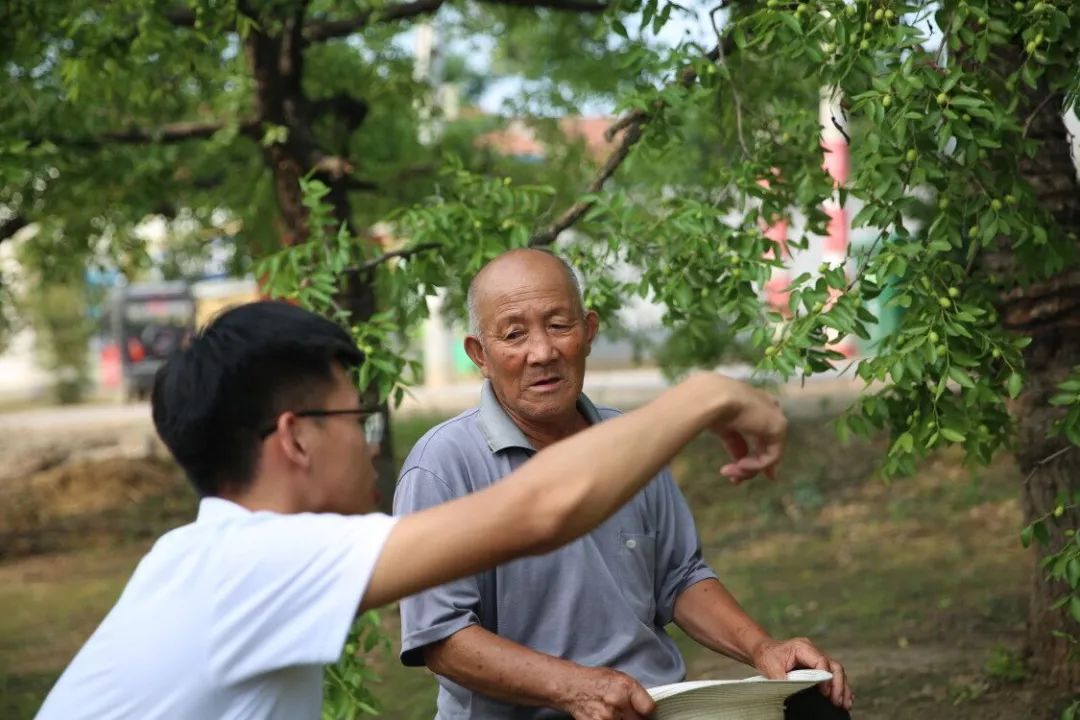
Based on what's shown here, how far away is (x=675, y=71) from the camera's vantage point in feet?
16.4

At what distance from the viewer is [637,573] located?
341 cm

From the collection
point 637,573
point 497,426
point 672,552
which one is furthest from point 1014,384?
point 497,426

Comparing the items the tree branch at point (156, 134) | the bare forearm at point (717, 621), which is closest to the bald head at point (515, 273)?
the bare forearm at point (717, 621)

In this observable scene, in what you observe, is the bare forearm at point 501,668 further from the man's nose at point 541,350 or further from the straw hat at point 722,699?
the man's nose at point 541,350

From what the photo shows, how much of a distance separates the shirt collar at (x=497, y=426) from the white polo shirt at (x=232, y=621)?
4.29 feet

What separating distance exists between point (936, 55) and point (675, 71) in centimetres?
113

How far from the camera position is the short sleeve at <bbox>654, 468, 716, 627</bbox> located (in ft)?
11.7

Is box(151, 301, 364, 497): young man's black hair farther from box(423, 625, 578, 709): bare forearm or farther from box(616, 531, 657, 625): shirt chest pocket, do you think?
box(616, 531, 657, 625): shirt chest pocket

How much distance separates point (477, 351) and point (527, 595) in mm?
702

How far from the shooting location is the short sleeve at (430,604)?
123 inches

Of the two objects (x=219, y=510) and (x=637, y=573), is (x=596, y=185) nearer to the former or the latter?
(x=637, y=573)

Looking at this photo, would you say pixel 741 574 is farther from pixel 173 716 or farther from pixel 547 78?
pixel 173 716

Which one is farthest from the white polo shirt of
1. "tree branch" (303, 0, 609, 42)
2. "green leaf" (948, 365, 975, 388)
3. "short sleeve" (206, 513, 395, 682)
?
"tree branch" (303, 0, 609, 42)

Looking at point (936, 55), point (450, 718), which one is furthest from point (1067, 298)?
point (450, 718)
